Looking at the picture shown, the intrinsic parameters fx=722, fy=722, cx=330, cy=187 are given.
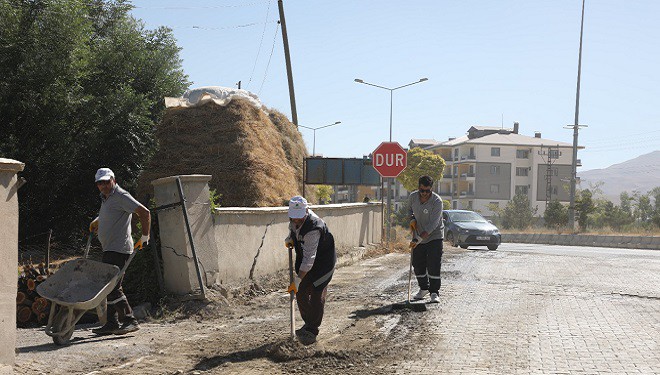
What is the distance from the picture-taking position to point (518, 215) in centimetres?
7244

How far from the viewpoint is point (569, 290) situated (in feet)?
38.9

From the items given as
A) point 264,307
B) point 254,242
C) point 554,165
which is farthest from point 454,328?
point 554,165

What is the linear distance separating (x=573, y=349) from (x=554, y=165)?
330 ft

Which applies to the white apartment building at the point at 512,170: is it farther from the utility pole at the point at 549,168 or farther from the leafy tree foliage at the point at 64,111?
the leafy tree foliage at the point at 64,111

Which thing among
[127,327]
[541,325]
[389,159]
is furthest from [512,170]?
[127,327]

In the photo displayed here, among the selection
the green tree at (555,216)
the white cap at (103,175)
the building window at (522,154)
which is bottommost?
the green tree at (555,216)

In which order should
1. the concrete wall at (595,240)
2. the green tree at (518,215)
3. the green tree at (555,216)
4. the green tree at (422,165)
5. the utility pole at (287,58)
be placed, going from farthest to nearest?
the green tree at (518,215)
the green tree at (422,165)
the green tree at (555,216)
the concrete wall at (595,240)
the utility pole at (287,58)

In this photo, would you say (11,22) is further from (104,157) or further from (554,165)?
(554,165)

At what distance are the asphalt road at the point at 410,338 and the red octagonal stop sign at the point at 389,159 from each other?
8.89 metres

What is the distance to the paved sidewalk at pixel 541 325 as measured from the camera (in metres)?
6.61

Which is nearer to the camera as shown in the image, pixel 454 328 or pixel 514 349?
pixel 514 349

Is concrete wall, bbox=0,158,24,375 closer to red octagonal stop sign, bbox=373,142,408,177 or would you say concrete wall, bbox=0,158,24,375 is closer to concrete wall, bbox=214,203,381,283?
concrete wall, bbox=214,203,381,283

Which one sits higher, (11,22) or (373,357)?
(11,22)

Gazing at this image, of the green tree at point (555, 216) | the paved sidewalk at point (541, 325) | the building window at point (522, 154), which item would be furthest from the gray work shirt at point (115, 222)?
the building window at point (522, 154)
